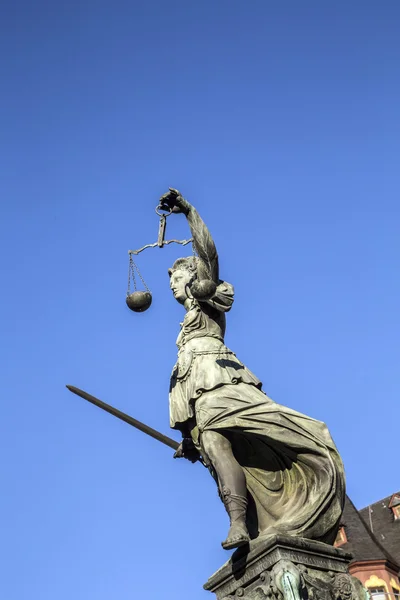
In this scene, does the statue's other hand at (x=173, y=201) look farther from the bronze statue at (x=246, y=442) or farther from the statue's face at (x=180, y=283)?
the statue's face at (x=180, y=283)

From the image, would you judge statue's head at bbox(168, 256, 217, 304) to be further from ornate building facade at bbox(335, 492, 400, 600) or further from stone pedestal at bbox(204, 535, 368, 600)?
ornate building facade at bbox(335, 492, 400, 600)

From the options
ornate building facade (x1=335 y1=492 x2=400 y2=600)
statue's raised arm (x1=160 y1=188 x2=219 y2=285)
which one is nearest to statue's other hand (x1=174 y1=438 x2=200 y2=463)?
statue's raised arm (x1=160 y1=188 x2=219 y2=285)

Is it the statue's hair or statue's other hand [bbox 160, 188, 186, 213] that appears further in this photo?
the statue's hair

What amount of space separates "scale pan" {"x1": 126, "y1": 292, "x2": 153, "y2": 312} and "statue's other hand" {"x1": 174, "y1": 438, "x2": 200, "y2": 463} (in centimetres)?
134

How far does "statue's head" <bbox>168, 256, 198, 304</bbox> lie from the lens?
777 centimetres

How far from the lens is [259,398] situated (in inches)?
263

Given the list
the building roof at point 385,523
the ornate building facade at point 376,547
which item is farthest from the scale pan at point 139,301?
the building roof at point 385,523

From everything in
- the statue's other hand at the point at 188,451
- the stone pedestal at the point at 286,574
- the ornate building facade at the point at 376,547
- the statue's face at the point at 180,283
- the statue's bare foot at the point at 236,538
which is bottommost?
the stone pedestal at the point at 286,574

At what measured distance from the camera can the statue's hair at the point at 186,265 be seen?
7832 mm

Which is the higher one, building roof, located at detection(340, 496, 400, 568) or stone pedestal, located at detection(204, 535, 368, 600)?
building roof, located at detection(340, 496, 400, 568)

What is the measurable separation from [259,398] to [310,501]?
3.16 ft

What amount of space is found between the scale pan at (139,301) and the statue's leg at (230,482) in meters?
1.57

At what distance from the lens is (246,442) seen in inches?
262

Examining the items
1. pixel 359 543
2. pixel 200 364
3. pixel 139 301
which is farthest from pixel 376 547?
pixel 200 364
